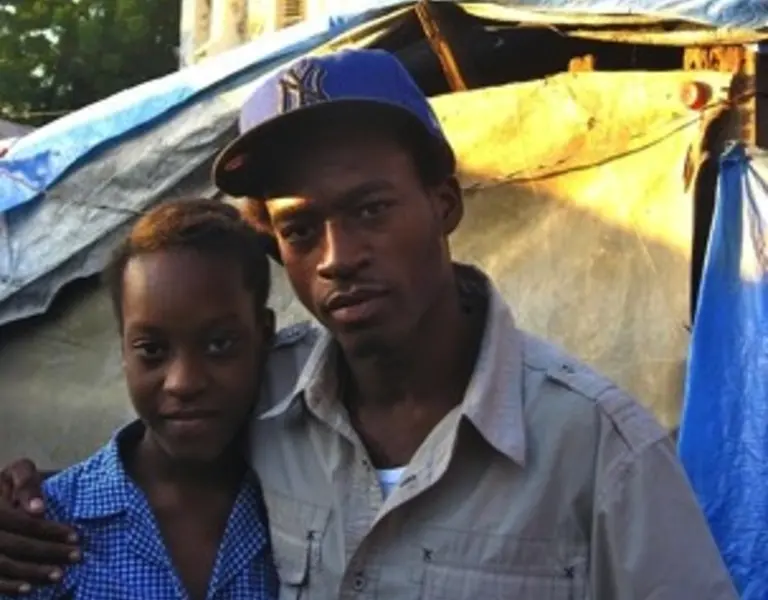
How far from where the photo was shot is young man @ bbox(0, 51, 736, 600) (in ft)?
5.57

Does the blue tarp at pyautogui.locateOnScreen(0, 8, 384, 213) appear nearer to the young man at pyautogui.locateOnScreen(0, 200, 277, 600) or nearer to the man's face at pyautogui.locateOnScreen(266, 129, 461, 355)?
the young man at pyautogui.locateOnScreen(0, 200, 277, 600)

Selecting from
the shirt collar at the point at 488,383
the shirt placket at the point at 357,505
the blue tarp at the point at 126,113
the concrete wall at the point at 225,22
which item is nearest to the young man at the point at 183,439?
the shirt collar at the point at 488,383

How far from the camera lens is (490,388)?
1797 mm

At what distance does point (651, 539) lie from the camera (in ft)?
5.43

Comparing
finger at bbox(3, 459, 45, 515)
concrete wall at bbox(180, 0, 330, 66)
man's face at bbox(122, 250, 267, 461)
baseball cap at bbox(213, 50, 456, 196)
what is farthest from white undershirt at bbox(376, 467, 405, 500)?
concrete wall at bbox(180, 0, 330, 66)

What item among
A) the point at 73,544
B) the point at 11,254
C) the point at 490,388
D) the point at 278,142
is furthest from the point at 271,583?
the point at 11,254

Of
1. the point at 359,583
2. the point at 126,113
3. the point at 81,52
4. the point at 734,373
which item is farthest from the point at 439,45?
the point at 81,52

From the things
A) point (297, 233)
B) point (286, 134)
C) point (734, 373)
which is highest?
point (286, 134)

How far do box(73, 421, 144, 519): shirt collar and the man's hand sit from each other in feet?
0.17

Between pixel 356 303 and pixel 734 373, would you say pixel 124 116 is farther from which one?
pixel 356 303

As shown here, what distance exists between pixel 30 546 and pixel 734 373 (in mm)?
2223

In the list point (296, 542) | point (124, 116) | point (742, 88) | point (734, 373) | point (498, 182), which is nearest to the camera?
point (296, 542)

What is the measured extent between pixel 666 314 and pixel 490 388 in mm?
2260

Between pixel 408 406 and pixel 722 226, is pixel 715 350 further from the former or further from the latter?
pixel 408 406
